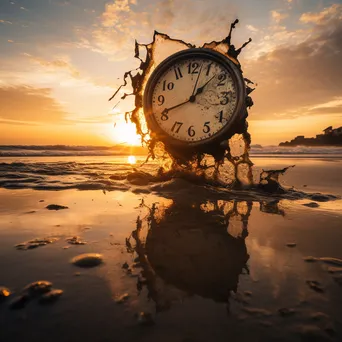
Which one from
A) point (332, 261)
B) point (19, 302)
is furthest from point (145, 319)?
point (332, 261)

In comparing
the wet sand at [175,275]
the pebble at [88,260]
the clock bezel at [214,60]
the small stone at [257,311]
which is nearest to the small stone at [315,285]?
the wet sand at [175,275]

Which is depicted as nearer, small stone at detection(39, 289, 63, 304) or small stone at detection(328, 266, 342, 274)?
small stone at detection(39, 289, 63, 304)

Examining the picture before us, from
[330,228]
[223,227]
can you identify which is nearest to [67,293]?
[223,227]

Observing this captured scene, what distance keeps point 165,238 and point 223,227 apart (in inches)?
19.0

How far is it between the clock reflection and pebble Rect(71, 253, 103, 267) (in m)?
0.18

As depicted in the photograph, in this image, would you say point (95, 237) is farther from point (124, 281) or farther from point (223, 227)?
point (223, 227)

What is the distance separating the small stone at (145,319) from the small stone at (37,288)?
14.9 inches

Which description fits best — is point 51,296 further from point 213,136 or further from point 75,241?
point 213,136

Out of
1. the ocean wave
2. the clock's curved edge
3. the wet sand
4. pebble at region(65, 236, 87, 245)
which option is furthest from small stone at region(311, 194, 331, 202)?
the ocean wave

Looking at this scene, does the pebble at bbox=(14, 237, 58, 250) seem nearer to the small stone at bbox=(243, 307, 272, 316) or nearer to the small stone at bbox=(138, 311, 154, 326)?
the small stone at bbox=(138, 311, 154, 326)

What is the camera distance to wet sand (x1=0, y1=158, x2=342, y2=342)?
798 millimetres

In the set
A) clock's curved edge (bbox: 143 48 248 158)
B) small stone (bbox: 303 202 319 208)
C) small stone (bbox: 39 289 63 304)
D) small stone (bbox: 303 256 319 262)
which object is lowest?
small stone (bbox: 303 202 319 208)

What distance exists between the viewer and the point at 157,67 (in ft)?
10.9

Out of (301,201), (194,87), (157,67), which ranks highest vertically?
(157,67)
